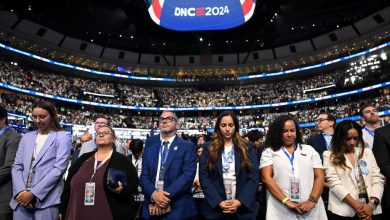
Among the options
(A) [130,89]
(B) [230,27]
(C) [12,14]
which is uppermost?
(C) [12,14]

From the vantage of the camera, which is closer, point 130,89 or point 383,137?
point 383,137

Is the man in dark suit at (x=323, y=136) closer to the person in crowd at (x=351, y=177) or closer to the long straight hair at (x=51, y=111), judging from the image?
the person in crowd at (x=351, y=177)

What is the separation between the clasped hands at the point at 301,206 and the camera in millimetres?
3246

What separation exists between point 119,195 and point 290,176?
72.9 inches

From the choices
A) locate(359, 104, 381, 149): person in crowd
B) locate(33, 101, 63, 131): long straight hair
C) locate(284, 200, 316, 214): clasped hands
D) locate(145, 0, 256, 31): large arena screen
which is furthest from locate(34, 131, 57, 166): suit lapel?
locate(145, 0, 256, 31): large arena screen

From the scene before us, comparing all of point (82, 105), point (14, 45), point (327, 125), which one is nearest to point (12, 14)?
point (14, 45)

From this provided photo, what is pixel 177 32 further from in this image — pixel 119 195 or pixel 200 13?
pixel 119 195

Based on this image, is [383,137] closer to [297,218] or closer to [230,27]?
[297,218]

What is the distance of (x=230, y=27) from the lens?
92.0ft

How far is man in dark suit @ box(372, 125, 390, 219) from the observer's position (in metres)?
3.69

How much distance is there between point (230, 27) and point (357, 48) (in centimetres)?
1255

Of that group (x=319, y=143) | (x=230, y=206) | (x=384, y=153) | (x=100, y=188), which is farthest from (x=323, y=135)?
(x=100, y=188)

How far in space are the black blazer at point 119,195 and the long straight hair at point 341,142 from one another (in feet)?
7.55

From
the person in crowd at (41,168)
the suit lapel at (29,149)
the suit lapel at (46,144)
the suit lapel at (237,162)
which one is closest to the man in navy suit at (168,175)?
the suit lapel at (237,162)
